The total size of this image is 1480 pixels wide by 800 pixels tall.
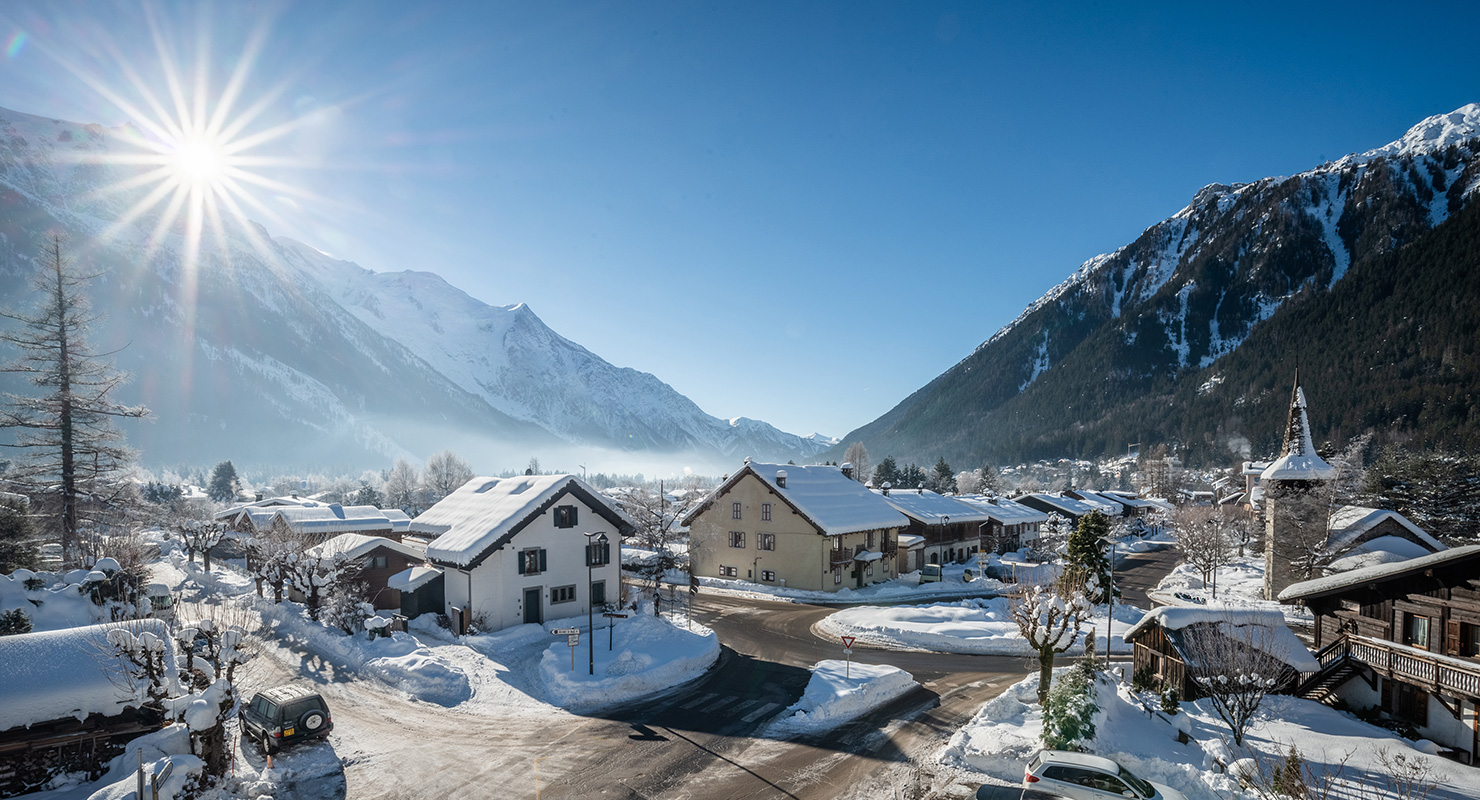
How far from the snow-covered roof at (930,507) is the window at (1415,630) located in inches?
1626

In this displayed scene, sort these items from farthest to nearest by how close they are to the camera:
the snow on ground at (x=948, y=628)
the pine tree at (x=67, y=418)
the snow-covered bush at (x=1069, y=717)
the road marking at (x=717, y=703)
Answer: the pine tree at (x=67, y=418)
the snow on ground at (x=948, y=628)
the road marking at (x=717, y=703)
the snow-covered bush at (x=1069, y=717)

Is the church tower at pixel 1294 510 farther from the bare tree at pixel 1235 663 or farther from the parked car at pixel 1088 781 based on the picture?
the parked car at pixel 1088 781

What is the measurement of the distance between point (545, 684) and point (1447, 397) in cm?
18681

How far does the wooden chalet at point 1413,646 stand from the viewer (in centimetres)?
2031

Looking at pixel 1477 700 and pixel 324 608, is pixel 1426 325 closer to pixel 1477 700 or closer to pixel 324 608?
pixel 1477 700

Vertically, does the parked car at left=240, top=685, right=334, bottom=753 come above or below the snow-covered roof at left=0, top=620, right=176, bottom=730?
below

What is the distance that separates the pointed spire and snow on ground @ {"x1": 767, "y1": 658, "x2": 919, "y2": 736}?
40.2 meters

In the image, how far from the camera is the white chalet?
112 feet

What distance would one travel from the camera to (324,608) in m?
35.3

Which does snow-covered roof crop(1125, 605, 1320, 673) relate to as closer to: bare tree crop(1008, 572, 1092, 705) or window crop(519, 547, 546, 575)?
bare tree crop(1008, 572, 1092, 705)

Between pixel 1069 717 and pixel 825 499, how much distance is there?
39.4 m

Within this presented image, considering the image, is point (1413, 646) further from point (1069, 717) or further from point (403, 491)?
point (403, 491)

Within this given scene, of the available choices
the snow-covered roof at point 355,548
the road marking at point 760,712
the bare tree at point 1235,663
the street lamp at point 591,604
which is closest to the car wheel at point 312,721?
the street lamp at point 591,604

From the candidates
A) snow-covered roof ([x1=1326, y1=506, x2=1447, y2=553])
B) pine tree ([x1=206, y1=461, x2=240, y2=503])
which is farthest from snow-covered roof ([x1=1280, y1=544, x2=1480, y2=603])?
pine tree ([x1=206, y1=461, x2=240, y2=503])
